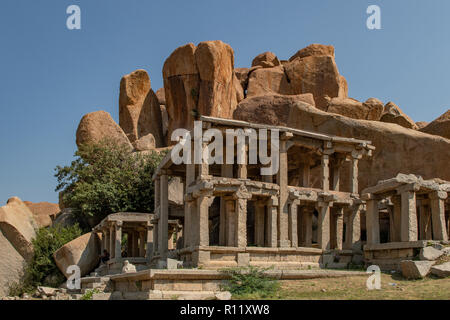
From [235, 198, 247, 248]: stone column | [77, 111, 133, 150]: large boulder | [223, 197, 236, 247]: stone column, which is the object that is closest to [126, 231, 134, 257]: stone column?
[77, 111, 133, 150]: large boulder

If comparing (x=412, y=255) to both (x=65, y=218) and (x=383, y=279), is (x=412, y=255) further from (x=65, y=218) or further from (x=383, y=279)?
(x=65, y=218)

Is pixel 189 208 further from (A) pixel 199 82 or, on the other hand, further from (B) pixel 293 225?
(A) pixel 199 82

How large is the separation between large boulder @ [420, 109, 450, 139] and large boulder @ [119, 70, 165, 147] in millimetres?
25896

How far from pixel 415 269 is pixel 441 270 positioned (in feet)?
2.70

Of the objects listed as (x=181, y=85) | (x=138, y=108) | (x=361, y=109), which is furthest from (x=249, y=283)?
(x=138, y=108)

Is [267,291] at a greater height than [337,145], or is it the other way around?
[337,145]

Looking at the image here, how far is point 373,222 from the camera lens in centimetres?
2348

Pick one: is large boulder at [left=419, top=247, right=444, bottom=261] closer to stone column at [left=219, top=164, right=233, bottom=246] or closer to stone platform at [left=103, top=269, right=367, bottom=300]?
stone platform at [left=103, top=269, right=367, bottom=300]

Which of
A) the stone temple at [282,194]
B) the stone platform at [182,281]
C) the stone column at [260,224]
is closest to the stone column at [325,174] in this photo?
the stone temple at [282,194]

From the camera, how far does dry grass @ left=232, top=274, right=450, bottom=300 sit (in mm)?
15922

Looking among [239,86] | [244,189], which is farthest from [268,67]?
[244,189]

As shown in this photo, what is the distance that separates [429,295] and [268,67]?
136 feet

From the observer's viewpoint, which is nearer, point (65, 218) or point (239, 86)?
point (65, 218)

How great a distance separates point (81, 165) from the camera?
131 ft
